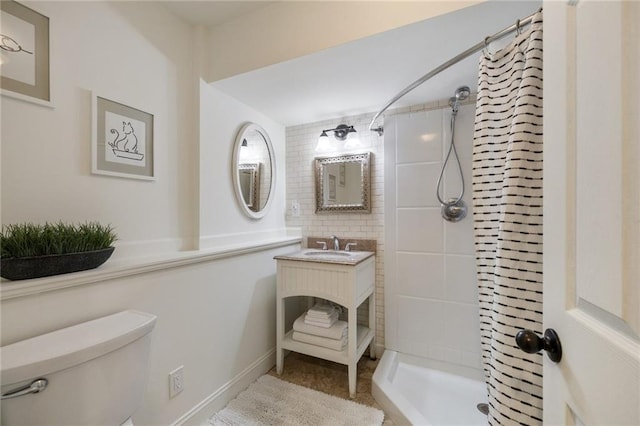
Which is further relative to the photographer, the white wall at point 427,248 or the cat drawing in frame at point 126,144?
the white wall at point 427,248

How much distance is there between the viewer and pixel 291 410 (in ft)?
5.19

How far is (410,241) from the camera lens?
2084mm

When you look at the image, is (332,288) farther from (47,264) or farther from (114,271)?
(47,264)

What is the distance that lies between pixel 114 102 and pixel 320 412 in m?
2.05

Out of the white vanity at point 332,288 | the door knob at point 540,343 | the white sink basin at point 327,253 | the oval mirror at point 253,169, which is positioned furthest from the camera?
the white sink basin at point 327,253

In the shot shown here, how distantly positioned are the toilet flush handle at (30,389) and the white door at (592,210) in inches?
52.2

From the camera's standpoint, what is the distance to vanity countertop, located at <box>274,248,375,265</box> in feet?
5.87

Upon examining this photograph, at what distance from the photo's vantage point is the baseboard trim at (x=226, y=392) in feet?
4.78

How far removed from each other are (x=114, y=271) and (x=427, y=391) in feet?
6.43

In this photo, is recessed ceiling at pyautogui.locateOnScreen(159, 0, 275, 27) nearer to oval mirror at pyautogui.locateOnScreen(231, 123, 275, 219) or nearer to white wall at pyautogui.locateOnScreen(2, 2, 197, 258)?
white wall at pyautogui.locateOnScreen(2, 2, 197, 258)

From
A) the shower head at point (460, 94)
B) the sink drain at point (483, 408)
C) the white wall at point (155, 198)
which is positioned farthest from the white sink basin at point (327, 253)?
the shower head at point (460, 94)

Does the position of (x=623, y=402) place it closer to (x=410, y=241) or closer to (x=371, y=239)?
(x=410, y=241)

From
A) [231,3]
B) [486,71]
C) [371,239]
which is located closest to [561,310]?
[486,71]

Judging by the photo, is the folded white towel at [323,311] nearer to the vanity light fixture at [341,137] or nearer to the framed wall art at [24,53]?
the vanity light fixture at [341,137]
